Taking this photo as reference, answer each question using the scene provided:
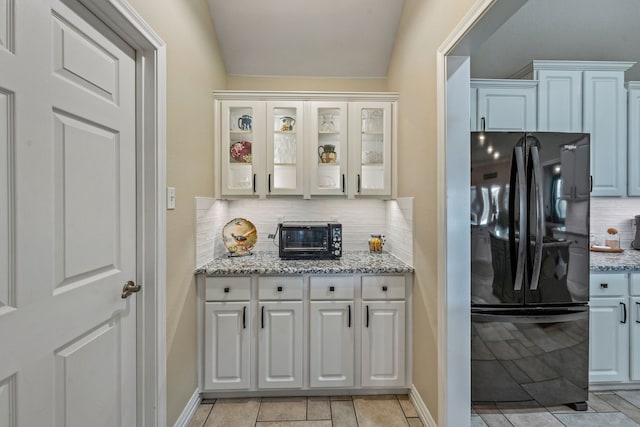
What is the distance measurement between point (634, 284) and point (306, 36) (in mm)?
3017

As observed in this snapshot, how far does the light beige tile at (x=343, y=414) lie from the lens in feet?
5.84

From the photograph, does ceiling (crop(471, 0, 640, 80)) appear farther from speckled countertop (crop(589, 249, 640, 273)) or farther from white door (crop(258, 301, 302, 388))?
white door (crop(258, 301, 302, 388))

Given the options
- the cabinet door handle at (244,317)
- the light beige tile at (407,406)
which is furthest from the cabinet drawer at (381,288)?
the cabinet door handle at (244,317)

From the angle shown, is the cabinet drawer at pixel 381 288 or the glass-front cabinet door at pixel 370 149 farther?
the glass-front cabinet door at pixel 370 149

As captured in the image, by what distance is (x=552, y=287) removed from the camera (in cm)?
181

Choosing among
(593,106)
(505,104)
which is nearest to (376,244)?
(505,104)

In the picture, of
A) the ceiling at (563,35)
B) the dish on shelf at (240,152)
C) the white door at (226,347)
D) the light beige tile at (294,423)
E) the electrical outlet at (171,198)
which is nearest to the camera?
the electrical outlet at (171,198)

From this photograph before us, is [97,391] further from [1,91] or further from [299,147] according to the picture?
[299,147]

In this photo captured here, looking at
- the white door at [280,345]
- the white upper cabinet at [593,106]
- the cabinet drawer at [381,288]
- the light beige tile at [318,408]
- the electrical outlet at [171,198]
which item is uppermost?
the white upper cabinet at [593,106]

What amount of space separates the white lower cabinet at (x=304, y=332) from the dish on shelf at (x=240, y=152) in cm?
94

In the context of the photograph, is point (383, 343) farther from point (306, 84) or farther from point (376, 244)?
point (306, 84)

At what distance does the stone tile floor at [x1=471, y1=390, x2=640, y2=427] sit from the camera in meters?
1.78

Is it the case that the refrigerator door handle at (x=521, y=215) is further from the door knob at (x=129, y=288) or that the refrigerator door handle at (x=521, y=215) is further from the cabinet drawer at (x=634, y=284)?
the door knob at (x=129, y=288)

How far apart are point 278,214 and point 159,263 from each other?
133cm
